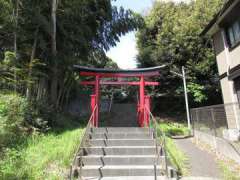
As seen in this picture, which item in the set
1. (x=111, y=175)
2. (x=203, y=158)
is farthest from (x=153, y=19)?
(x=111, y=175)

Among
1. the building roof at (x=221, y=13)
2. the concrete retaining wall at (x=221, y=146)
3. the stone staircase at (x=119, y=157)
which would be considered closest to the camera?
the stone staircase at (x=119, y=157)

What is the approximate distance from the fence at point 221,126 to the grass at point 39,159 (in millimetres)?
4255

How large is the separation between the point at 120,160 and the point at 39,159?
1.98m

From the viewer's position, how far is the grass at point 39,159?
455cm

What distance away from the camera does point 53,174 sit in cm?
470

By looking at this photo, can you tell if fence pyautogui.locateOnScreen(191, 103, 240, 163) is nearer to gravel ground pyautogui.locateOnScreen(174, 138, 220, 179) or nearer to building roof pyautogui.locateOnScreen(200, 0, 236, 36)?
gravel ground pyautogui.locateOnScreen(174, 138, 220, 179)

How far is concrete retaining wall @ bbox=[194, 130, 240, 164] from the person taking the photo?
574 centimetres

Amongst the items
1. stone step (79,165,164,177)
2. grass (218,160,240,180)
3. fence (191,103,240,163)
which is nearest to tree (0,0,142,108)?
stone step (79,165,164,177)

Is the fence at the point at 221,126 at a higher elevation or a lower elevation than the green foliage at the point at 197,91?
lower

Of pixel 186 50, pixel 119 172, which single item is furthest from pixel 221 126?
pixel 186 50

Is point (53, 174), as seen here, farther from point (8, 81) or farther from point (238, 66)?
point (238, 66)

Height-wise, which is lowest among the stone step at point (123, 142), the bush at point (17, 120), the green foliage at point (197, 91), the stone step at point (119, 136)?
the stone step at point (123, 142)

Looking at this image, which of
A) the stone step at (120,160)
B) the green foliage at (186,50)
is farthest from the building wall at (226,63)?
the green foliage at (186,50)

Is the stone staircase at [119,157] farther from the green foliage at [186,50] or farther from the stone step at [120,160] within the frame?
the green foliage at [186,50]
